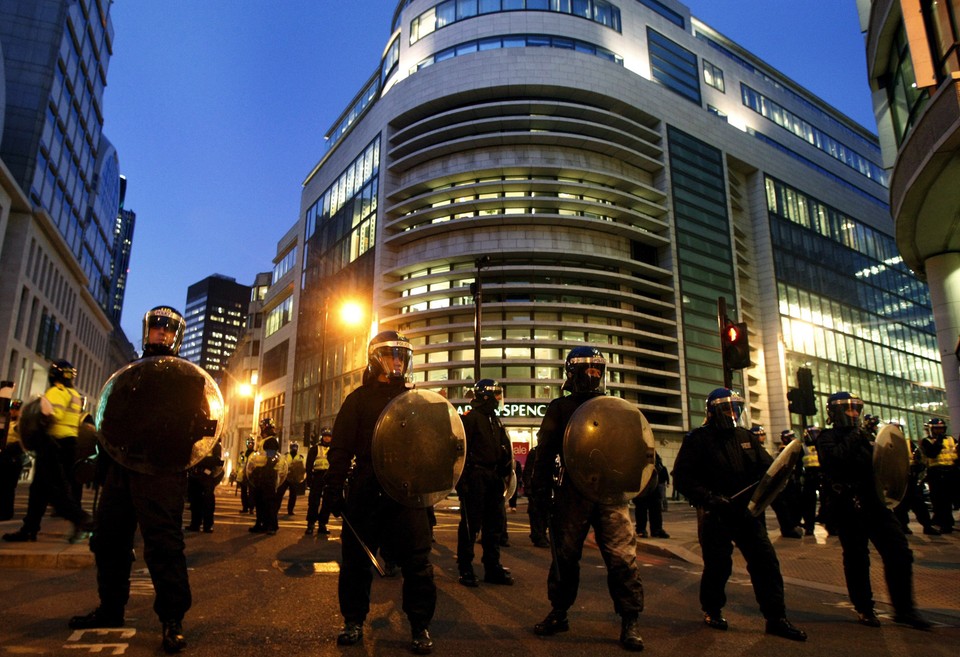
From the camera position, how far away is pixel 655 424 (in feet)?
122

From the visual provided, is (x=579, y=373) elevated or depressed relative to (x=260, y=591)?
elevated

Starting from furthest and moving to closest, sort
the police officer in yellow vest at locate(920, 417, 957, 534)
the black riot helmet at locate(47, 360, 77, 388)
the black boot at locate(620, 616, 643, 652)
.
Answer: the police officer in yellow vest at locate(920, 417, 957, 534), the black riot helmet at locate(47, 360, 77, 388), the black boot at locate(620, 616, 643, 652)

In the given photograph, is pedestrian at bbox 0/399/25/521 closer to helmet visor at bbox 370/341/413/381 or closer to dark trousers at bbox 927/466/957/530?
helmet visor at bbox 370/341/413/381

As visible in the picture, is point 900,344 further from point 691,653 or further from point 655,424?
point 691,653

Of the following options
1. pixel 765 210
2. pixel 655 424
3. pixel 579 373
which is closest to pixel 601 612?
pixel 579 373

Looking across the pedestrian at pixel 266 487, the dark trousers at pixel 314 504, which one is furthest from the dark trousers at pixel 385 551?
the pedestrian at pixel 266 487

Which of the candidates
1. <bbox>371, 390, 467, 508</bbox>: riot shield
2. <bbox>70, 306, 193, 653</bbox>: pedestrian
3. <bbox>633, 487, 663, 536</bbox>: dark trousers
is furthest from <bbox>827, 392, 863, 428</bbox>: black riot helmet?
<bbox>633, 487, 663, 536</bbox>: dark trousers

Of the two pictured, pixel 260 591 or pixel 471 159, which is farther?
pixel 471 159

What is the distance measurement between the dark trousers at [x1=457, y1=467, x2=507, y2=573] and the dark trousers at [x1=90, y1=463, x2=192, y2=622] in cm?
288

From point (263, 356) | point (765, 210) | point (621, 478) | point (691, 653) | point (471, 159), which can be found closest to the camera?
point (691, 653)

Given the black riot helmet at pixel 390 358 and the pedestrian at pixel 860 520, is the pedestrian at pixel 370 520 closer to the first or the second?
the black riot helmet at pixel 390 358

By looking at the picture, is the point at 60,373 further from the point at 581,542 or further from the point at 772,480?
the point at 772,480

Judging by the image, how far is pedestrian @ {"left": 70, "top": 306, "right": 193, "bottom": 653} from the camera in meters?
3.49

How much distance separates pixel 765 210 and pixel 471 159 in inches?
1055
